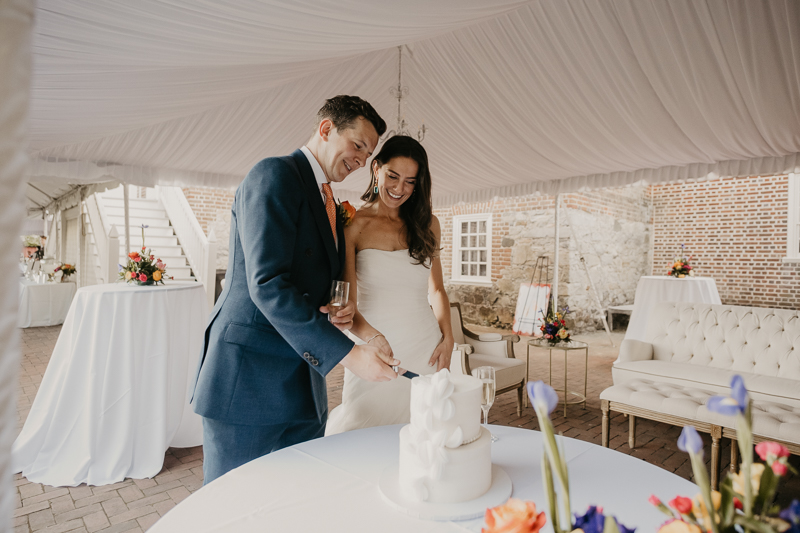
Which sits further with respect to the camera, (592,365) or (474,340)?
(592,365)

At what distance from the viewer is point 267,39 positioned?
2.42m

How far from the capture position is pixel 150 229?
9.22 m

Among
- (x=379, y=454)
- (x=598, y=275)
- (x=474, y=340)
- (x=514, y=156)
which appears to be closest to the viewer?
(x=379, y=454)

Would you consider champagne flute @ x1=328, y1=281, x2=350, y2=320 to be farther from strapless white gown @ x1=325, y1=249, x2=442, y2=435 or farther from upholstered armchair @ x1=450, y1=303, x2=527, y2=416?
upholstered armchair @ x1=450, y1=303, x2=527, y2=416

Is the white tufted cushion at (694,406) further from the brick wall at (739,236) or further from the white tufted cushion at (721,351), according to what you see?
the brick wall at (739,236)

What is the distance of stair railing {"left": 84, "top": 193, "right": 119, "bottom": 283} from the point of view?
7488mm

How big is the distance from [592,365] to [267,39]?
234 inches

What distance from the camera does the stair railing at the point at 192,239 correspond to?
7.97 m

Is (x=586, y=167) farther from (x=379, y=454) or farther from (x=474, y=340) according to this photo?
(x=379, y=454)

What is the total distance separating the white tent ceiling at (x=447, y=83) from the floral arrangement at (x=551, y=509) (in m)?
2.07

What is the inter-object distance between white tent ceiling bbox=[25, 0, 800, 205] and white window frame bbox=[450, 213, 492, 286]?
3.62 meters

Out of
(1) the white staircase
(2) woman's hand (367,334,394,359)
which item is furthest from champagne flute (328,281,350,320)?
(1) the white staircase

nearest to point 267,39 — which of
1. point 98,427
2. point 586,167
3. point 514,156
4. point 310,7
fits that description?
point 310,7

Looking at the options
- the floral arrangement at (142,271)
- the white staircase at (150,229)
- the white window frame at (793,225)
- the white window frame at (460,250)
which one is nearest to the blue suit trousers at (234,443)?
the floral arrangement at (142,271)
